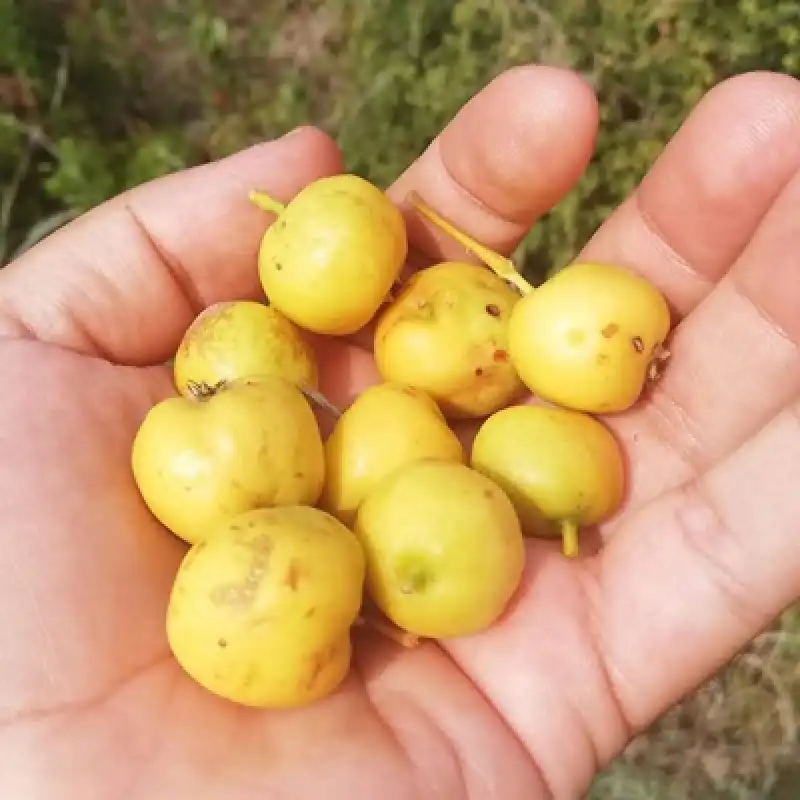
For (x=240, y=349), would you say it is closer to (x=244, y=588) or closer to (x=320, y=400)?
(x=320, y=400)

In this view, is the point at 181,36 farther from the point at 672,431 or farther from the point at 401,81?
the point at 672,431

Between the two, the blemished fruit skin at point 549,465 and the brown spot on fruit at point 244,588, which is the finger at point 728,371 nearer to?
the blemished fruit skin at point 549,465

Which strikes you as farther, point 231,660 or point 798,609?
point 798,609

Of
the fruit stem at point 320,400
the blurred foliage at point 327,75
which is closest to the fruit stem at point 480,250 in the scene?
the fruit stem at point 320,400

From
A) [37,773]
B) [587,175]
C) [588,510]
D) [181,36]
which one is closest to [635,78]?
[587,175]

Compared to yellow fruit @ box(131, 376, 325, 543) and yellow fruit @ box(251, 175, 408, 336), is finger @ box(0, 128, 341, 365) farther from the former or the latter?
yellow fruit @ box(131, 376, 325, 543)

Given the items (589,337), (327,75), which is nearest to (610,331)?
(589,337)
